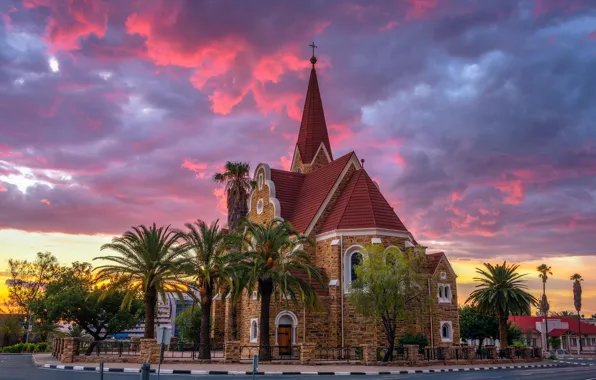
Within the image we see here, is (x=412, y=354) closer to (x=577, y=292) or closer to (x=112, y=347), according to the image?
(x=112, y=347)

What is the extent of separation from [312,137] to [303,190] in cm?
1193

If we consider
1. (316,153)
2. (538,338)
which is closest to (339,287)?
(316,153)

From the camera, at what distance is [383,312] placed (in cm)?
3038

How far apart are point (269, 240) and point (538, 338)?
65.4 meters

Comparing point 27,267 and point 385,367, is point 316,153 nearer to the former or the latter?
point 385,367

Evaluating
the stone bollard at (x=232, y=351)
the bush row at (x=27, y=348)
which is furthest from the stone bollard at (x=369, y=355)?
the bush row at (x=27, y=348)

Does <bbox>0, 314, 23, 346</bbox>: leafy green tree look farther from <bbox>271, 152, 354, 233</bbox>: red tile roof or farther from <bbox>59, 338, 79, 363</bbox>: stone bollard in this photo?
<bbox>271, 152, 354, 233</bbox>: red tile roof

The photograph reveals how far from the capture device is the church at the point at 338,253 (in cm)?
3481

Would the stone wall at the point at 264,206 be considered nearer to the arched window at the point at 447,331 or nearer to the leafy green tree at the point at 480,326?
the arched window at the point at 447,331

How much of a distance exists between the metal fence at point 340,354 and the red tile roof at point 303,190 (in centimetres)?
972

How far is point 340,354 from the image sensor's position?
32.1 meters

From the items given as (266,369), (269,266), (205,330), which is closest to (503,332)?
(269,266)

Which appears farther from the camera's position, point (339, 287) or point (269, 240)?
point (339, 287)

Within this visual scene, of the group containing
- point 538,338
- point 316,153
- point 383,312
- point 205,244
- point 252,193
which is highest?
point 316,153
